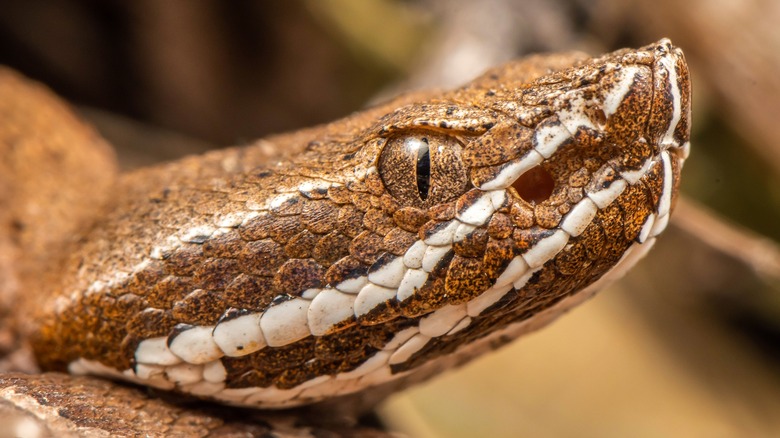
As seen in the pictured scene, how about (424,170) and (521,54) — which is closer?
(424,170)

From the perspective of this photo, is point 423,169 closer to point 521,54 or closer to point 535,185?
point 535,185

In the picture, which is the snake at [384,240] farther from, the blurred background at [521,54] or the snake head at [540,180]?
the blurred background at [521,54]

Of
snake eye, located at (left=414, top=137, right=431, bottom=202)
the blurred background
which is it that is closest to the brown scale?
snake eye, located at (left=414, top=137, right=431, bottom=202)

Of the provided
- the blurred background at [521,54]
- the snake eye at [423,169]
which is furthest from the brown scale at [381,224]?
the blurred background at [521,54]

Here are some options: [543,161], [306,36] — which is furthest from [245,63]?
[543,161]

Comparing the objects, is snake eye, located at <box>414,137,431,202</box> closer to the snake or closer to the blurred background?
the snake

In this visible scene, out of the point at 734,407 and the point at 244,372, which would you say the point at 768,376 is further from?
the point at 244,372

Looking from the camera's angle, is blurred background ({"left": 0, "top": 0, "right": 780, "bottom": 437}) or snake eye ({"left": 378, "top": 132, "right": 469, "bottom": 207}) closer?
snake eye ({"left": 378, "top": 132, "right": 469, "bottom": 207})

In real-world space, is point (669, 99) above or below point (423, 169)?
below

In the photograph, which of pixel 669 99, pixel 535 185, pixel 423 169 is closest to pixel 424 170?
pixel 423 169
